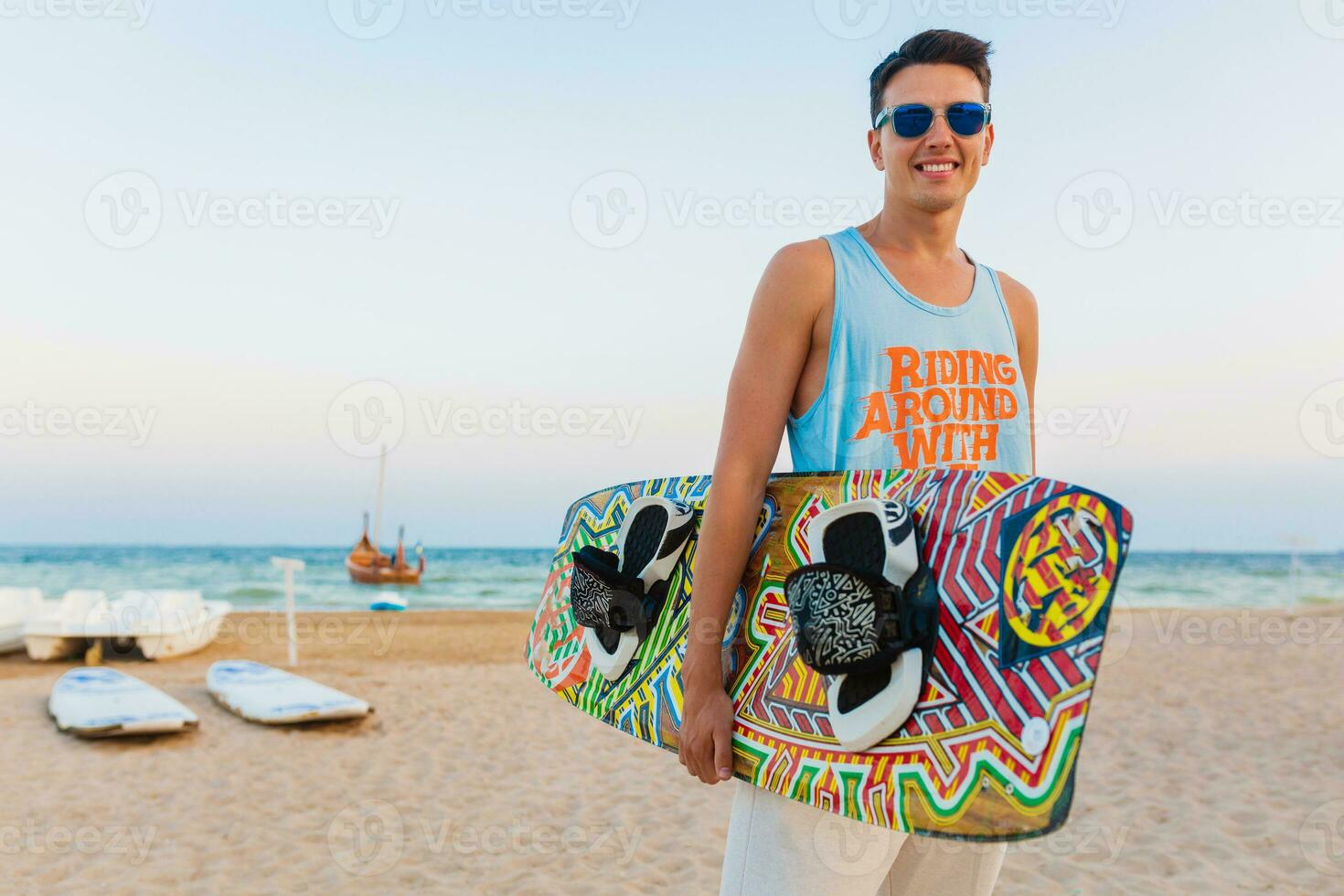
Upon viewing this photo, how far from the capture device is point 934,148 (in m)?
1.44

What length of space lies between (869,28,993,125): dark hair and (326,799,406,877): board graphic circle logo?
425 cm

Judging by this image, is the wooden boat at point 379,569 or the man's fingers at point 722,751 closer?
the man's fingers at point 722,751

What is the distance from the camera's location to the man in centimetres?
137

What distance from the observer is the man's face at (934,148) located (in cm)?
145

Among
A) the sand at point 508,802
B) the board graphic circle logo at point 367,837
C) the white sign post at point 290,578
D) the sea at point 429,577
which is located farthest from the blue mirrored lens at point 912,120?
the sea at point 429,577

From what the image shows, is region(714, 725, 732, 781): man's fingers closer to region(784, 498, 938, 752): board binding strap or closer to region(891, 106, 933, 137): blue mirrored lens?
region(784, 498, 938, 752): board binding strap

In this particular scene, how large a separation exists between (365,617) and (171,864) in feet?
52.2

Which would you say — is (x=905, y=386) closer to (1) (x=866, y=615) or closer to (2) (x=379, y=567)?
(1) (x=866, y=615)

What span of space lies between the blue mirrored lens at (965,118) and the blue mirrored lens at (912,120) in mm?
35

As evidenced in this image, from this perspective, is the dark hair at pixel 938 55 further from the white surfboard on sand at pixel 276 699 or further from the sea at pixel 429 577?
the sea at pixel 429 577

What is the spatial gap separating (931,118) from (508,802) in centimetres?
508

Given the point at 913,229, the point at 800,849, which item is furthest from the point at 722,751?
the point at 913,229

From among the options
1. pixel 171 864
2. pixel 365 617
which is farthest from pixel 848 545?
pixel 365 617

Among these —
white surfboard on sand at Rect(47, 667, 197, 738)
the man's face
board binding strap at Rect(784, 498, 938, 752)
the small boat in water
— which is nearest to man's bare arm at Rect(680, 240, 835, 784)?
board binding strap at Rect(784, 498, 938, 752)
